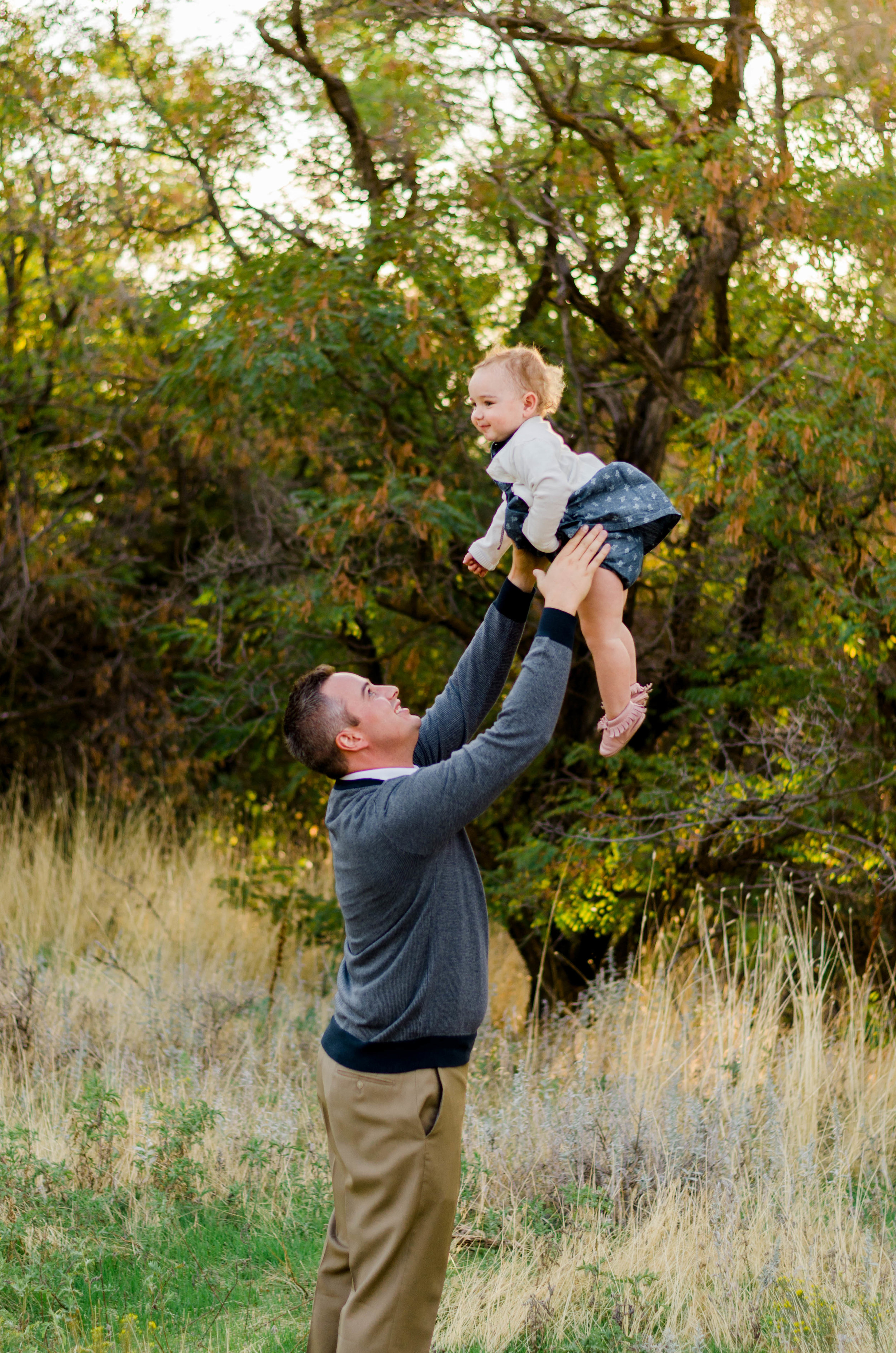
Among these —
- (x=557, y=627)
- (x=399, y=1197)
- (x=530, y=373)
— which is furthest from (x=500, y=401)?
(x=399, y=1197)

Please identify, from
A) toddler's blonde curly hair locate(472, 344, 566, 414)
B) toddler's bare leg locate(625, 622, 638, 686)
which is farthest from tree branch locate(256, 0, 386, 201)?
toddler's bare leg locate(625, 622, 638, 686)

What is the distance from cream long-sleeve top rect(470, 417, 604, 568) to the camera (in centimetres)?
277

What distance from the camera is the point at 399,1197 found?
2.54 metres

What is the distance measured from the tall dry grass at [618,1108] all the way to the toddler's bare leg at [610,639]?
5.69 ft

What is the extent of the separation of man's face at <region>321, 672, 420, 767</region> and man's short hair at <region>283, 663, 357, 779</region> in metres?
0.01

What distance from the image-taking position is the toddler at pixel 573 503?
9.20 ft

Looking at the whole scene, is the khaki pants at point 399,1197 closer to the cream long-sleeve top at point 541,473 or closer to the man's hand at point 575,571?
the man's hand at point 575,571

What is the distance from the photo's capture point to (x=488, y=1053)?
596 cm

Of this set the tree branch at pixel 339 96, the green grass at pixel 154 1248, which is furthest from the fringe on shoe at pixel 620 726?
the tree branch at pixel 339 96

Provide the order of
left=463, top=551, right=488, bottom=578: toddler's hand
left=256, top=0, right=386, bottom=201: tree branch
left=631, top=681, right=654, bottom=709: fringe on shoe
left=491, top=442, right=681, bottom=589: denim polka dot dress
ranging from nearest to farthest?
left=491, top=442, right=681, bottom=589: denim polka dot dress → left=631, top=681, right=654, bottom=709: fringe on shoe → left=463, top=551, right=488, bottom=578: toddler's hand → left=256, top=0, right=386, bottom=201: tree branch

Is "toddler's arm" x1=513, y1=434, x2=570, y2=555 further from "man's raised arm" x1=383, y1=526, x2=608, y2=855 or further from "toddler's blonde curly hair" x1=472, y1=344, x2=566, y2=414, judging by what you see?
"man's raised arm" x1=383, y1=526, x2=608, y2=855

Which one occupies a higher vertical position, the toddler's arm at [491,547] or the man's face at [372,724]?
the toddler's arm at [491,547]

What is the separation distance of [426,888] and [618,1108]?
261cm

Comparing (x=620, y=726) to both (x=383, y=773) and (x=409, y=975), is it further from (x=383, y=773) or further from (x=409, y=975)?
(x=409, y=975)
